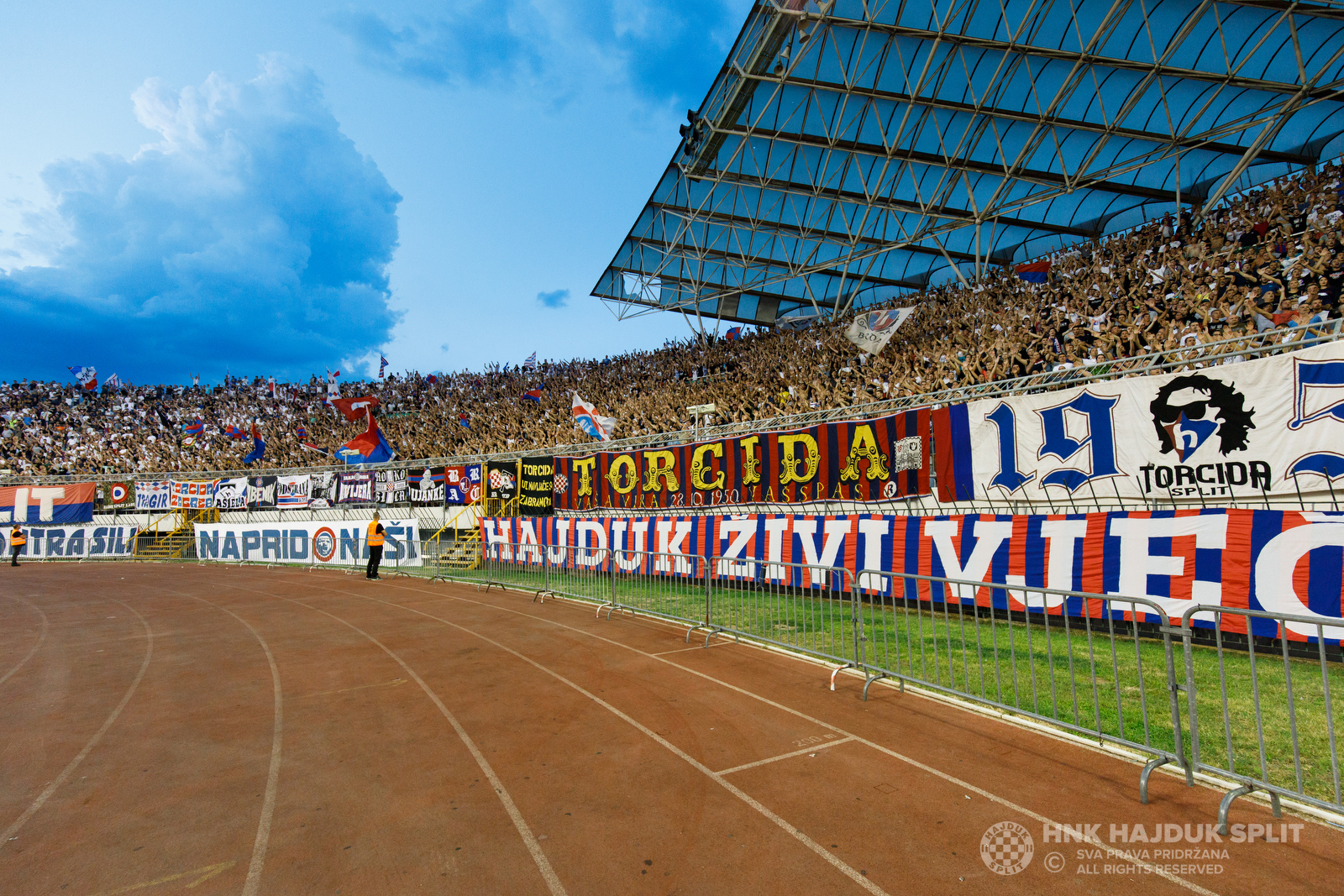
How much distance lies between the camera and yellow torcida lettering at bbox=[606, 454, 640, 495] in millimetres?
22016

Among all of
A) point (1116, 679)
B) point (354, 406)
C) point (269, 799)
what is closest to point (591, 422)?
point (354, 406)

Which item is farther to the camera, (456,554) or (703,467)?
(456,554)

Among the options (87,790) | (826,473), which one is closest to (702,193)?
(826,473)

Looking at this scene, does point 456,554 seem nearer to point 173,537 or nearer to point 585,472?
point 585,472

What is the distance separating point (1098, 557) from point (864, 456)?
6.07m

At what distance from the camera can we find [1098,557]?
8.80 metres

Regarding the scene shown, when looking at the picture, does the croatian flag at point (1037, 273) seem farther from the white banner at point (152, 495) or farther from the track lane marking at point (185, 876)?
the white banner at point (152, 495)

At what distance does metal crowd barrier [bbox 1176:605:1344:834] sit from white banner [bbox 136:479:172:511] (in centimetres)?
4168

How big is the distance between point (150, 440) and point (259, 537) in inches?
911

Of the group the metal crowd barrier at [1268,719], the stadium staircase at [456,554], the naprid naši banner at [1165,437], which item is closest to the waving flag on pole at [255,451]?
the stadium staircase at [456,554]

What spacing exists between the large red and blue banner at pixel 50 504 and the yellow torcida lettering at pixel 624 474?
104ft

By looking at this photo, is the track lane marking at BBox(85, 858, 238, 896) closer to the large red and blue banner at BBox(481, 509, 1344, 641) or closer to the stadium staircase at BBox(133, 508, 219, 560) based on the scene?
the large red and blue banner at BBox(481, 509, 1344, 641)

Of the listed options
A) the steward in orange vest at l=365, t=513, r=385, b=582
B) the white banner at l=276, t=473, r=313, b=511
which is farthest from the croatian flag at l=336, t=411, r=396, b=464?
the steward in orange vest at l=365, t=513, r=385, b=582

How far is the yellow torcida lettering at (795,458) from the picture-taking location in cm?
1591
